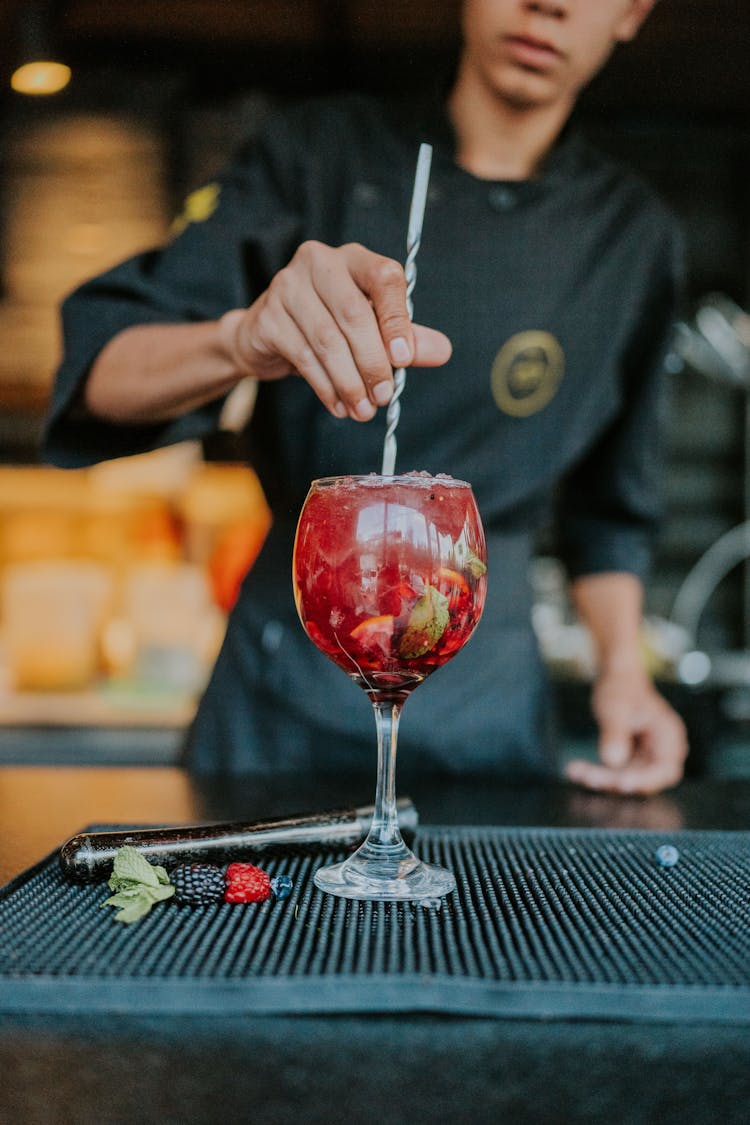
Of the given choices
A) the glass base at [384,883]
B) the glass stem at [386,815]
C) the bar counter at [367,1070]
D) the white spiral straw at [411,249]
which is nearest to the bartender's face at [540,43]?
the white spiral straw at [411,249]

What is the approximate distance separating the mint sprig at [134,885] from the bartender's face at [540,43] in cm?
94

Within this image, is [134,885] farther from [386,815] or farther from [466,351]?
[466,351]

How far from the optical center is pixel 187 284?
3.76ft

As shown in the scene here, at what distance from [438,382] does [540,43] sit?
375 mm

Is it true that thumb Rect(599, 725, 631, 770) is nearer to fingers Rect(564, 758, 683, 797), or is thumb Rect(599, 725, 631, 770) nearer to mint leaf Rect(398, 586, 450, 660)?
fingers Rect(564, 758, 683, 797)

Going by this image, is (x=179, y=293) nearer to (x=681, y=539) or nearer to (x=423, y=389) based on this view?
(x=423, y=389)

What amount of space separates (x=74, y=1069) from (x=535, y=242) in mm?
1113

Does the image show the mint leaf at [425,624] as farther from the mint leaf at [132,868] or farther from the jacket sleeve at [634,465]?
the jacket sleeve at [634,465]

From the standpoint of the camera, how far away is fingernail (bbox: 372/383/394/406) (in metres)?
0.73

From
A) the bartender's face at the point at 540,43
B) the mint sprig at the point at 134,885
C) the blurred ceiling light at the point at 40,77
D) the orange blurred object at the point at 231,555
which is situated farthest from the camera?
the orange blurred object at the point at 231,555

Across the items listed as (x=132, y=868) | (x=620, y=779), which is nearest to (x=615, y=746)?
(x=620, y=779)

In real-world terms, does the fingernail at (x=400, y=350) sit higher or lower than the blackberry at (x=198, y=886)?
higher

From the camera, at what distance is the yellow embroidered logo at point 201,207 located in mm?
1208

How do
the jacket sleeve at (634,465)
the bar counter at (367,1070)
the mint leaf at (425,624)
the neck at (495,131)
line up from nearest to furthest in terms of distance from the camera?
the bar counter at (367,1070) → the mint leaf at (425,624) → the neck at (495,131) → the jacket sleeve at (634,465)
